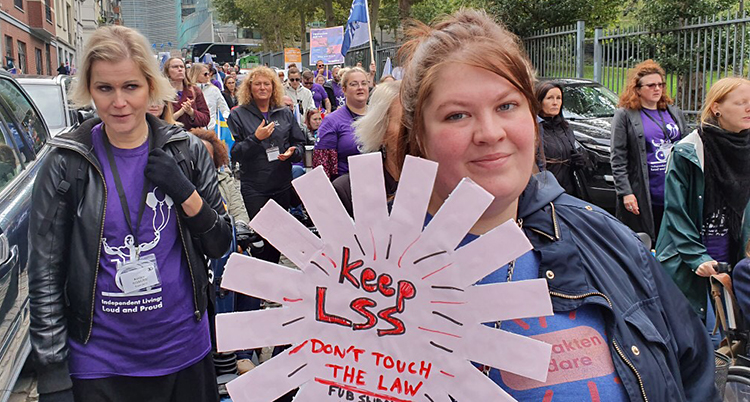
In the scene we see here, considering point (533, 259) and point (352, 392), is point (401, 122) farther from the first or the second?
point (352, 392)

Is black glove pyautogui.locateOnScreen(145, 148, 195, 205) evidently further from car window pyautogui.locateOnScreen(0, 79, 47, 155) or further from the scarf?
the scarf

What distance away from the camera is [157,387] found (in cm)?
240

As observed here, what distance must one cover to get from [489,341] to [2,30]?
1277 inches

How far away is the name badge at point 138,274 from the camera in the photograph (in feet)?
7.49

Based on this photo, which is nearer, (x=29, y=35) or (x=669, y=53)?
(x=669, y=53)

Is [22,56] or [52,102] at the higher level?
[22,56]

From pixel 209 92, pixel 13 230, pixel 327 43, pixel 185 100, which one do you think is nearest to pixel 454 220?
pixel 13 230

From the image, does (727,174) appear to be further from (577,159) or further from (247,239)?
(247,239)

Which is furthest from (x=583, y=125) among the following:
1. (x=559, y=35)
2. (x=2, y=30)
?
(x=2, y=30)

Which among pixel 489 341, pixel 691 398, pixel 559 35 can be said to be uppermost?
pixel 559 35

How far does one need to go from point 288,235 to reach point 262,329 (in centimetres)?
17

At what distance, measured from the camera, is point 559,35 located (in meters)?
12.4

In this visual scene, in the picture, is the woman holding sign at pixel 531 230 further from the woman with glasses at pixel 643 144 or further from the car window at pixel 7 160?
the woman with glasses at pixel 643 144

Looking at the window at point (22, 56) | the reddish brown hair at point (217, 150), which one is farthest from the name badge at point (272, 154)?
the window at point (22, 56)
